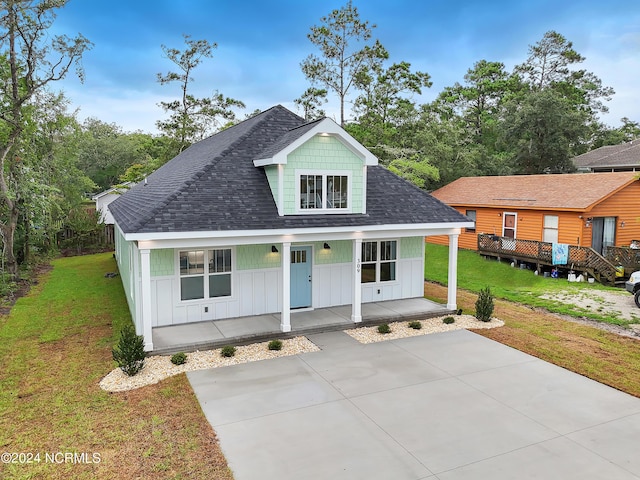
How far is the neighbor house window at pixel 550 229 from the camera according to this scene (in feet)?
66.9

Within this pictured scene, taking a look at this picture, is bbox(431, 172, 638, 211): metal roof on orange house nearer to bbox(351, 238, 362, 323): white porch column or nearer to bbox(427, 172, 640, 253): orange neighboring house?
bbox(427, 172, 640, 253): orange neighboring house

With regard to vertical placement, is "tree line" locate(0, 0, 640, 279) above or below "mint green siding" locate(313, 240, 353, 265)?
above

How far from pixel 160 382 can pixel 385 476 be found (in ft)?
15.7

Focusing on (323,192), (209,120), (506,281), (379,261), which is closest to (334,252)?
(379,261)

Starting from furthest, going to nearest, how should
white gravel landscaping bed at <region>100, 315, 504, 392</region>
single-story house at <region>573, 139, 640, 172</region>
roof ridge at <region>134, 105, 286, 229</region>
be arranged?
single-story house at <region>573, 139, 640, 172</region> < roof ridge at <region>134, 105, 286, 229</region> < white gravel landscaping bed at <region>100, 315, 504, 392</region>

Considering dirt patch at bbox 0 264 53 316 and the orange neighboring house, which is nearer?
dirt patch at bbox 0 264 53 316

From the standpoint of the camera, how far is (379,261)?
13859 mm

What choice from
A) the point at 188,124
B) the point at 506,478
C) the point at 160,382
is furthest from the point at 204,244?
the point at 188,124

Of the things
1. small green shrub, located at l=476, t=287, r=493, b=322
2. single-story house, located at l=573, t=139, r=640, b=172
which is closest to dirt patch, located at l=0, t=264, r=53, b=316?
small green shrub, located at l=476, t=287, r=493, b=322

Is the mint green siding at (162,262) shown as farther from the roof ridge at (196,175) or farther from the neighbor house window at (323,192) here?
the neighbor house window at (323,192)

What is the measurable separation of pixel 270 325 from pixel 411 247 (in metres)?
5.49

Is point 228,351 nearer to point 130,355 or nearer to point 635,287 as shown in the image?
point 130,355

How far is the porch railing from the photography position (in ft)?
57.0

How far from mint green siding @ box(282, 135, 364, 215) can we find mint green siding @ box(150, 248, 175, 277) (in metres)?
3.14
